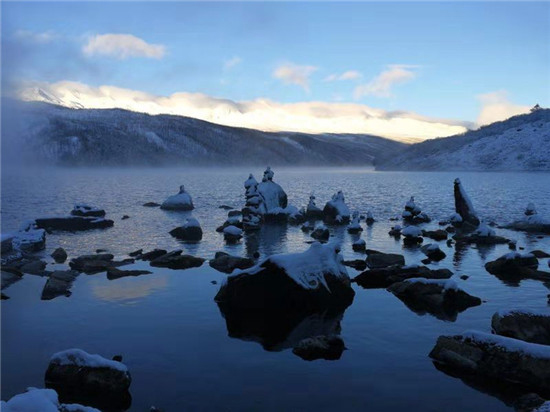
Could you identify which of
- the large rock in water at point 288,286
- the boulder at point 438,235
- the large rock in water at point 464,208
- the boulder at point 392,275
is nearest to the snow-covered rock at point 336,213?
the large rock in water at point 464,208

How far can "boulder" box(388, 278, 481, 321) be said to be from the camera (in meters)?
23.1

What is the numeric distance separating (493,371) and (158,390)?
1014 centimetres

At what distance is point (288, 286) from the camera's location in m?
23.8

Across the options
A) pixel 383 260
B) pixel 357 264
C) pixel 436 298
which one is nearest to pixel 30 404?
pixel 436 298

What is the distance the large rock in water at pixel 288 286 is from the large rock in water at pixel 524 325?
704 centimetres

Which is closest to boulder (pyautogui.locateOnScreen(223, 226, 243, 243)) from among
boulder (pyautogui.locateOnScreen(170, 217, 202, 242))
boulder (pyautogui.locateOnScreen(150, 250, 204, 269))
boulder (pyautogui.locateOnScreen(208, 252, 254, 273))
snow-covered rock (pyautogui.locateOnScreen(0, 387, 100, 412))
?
boulder (pyautogui.locateOnScreen(170, 217, 202, 242))

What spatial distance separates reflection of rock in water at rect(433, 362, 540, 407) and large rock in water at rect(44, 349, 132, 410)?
986cm

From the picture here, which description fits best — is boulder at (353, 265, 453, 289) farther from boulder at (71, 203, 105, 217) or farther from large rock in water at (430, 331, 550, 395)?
boulder at (71, 203, 105, 217)

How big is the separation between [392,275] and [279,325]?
9.79 metres

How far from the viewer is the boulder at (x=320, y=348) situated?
18156 millimetres

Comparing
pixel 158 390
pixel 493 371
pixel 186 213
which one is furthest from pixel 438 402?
pixel 186 213

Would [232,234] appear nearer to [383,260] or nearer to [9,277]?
[383,260]

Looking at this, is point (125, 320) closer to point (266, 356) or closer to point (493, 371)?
point (266, 356)

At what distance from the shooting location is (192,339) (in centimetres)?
1984
